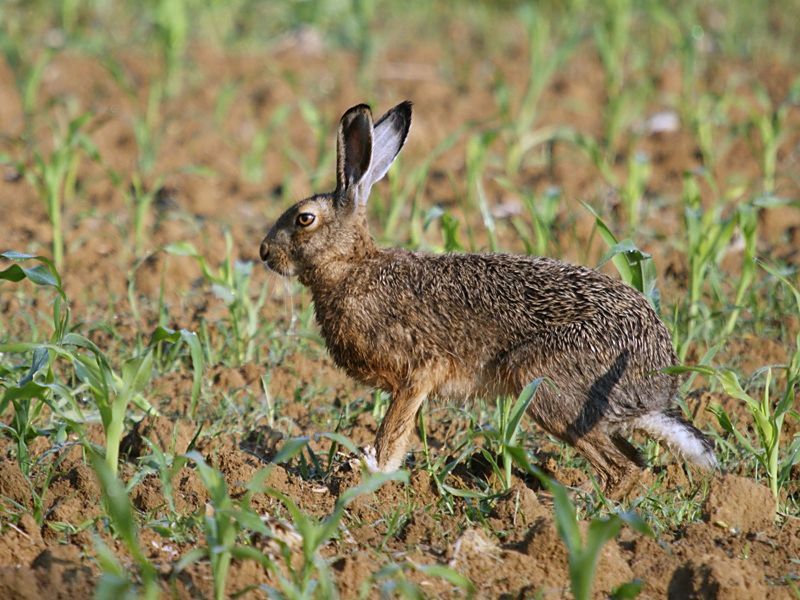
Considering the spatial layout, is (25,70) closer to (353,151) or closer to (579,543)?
(353,151)

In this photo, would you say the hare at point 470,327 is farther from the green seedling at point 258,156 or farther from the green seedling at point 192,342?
the green seedling at point 258,156

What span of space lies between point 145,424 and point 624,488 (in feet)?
6.87

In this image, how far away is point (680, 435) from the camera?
5113 mm

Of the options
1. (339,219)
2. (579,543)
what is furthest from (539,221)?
(579,543)

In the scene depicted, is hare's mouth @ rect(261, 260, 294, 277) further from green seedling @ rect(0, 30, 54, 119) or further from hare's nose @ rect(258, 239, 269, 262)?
green seedling @ rect(0, 30, 54, 119)

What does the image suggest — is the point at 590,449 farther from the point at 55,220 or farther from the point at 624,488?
the point at 55,220

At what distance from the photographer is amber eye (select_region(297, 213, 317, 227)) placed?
588cm

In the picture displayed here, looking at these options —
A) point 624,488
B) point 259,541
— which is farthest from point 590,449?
point 259,541

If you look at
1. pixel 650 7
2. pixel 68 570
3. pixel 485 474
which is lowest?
pixel 485 474

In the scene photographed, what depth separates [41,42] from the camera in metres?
11.1

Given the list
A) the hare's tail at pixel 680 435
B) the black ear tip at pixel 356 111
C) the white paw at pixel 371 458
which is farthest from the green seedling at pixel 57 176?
the hare's tail at pixel 680 435

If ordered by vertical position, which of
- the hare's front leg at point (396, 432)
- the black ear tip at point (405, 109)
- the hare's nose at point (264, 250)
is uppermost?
the black ear tip at point (405, 109)

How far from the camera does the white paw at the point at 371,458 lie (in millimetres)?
5301

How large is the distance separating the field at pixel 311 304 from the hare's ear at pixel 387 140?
1.90 ft
